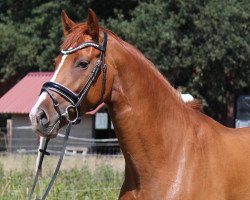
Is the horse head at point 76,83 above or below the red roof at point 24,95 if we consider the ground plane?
below

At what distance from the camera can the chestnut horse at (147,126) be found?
12.6ft

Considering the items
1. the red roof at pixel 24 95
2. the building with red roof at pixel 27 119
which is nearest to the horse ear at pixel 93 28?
the building with red roof at pixel 27 119

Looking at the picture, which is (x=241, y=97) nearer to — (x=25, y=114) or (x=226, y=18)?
(x=226, y=18)

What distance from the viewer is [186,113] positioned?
417cm

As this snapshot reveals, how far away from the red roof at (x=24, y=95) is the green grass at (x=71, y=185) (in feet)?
46.5

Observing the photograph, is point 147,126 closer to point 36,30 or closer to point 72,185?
point 72,185

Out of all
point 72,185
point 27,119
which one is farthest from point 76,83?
point 27,119

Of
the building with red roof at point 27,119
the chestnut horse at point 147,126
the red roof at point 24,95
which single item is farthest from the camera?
the red roof at point 24,95

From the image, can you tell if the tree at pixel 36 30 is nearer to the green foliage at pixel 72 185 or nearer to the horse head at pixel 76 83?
the green foliage at pixel 72 185

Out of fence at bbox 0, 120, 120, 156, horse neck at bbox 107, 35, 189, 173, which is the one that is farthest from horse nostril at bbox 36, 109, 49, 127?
fence at bbox 0, 120, 120, 156

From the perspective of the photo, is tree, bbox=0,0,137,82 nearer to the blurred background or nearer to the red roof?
the blurred background

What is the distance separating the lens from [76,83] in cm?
383

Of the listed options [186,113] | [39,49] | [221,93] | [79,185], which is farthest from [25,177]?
[39,49]

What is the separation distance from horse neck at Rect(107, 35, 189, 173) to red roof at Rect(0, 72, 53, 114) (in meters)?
20.2
